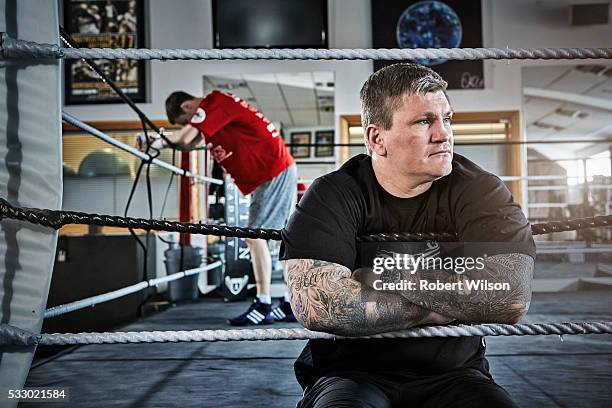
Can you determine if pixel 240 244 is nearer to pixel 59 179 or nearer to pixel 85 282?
pixel 85 282

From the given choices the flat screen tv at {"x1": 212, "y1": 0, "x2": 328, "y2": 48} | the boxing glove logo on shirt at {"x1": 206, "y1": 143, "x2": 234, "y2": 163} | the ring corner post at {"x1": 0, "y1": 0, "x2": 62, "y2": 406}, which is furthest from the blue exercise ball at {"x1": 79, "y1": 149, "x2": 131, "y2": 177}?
the ring corner post at {"x1": 0, "y1": 0, "x2": 62, "y2": 406}

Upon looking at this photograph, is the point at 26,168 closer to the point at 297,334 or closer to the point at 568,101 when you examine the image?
the point at 297,334

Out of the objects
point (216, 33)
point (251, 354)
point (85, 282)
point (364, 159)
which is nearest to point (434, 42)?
point (216, 33)

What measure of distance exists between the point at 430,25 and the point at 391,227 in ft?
12.8

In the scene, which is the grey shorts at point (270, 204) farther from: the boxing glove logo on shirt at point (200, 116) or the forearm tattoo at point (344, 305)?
the forearm tattoo at point (344, 305)

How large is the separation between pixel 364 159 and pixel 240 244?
2.35 meters

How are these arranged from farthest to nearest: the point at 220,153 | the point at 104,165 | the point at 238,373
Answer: the point at 104,165, the point at 220,153, the point at 238,373

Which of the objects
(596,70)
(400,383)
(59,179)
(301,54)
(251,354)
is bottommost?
(251,354)

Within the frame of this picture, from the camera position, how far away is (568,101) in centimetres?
696

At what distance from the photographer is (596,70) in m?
5.29

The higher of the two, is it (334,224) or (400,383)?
(334,224)

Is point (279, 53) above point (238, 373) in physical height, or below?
above

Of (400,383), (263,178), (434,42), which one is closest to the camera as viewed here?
(400,383)

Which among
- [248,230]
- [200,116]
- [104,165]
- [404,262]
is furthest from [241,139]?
[104,165]
